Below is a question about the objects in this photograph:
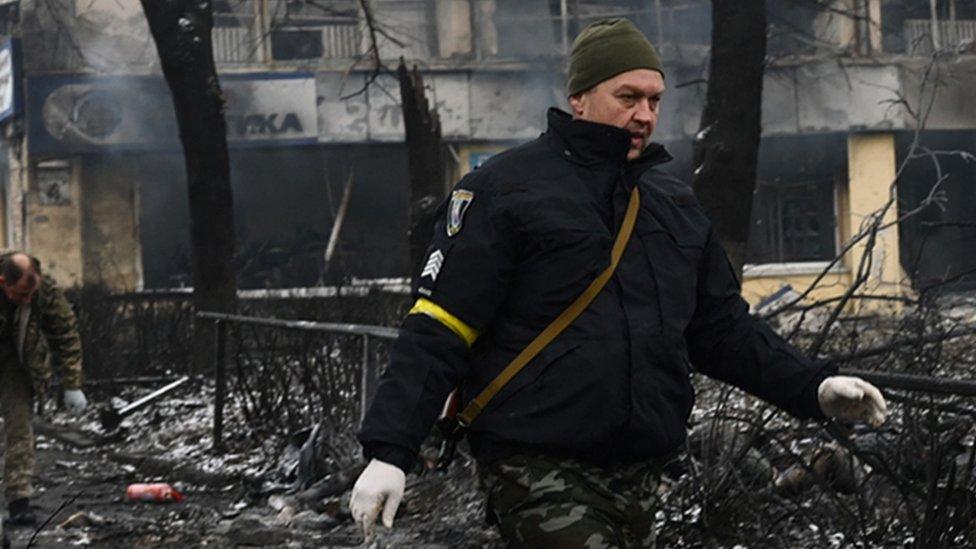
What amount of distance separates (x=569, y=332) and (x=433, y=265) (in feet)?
1.04

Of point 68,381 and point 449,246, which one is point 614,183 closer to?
point 449,246

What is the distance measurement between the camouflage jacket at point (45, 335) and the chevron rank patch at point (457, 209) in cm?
588

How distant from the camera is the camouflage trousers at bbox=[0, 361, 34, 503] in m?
9.43

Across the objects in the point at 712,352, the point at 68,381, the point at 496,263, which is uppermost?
the point at 496,263

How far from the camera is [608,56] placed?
3.84 meters

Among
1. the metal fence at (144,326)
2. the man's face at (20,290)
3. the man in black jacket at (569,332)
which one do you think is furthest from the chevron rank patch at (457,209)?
the metal fence at (144,326)

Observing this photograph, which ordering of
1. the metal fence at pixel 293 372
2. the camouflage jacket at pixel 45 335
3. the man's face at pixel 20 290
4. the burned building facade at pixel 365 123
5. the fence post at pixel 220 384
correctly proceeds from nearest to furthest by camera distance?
1. the man's face at pixel 20 290
2. the camouflage jacket at pixel 45 335
3. the metal fence at pixel 293 372
4. the fence post at pixel 220 384
5. the burned building facade at pixel 365 123

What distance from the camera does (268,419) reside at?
39.3 ft

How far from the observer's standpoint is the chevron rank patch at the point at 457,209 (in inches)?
147

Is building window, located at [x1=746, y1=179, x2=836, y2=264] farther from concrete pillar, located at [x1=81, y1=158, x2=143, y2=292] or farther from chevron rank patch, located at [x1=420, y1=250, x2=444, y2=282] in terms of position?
chevron rank patch, located at [x1=420, y1=250, x2=444, y2=282]

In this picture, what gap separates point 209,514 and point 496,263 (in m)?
6.29

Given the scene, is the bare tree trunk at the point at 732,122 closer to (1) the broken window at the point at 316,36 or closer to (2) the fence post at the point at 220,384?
(2) the fence post at the point at 220,384

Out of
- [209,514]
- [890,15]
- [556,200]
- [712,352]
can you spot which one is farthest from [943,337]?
[890,15]

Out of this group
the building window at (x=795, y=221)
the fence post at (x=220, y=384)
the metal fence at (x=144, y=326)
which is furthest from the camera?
the building window at (x=795, y=221)
